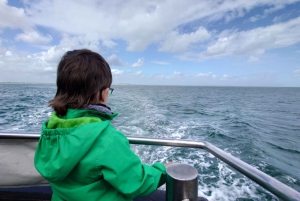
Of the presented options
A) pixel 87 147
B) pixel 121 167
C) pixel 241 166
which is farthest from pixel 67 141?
pixel 241 166

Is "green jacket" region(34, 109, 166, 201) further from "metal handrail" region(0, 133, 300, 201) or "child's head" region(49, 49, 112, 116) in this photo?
"metal handrail" region(0, 133, 300, 201)

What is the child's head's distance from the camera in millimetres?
993

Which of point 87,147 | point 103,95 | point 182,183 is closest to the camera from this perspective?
point 87,147

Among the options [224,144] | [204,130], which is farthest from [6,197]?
[204,130]

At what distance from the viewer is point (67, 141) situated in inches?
32.1

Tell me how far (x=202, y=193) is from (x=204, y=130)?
5173 mm

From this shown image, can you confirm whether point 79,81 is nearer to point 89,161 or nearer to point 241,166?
point 89,161

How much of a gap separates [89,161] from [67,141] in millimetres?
134

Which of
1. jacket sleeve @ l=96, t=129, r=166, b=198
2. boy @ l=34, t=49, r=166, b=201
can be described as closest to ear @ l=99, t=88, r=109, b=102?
boy @ l=34, t=49, r=166, b=201

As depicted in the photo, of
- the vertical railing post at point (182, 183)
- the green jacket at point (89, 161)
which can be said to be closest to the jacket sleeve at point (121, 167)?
the green jacket at point (89, 161)

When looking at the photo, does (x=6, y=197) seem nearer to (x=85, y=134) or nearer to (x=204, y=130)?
(x=85, y=134)

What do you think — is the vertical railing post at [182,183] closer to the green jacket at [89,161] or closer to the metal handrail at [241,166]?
the green jacket at [89,161]

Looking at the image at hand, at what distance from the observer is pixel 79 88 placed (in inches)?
39.4

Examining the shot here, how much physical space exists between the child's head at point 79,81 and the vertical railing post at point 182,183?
0.59 meters
